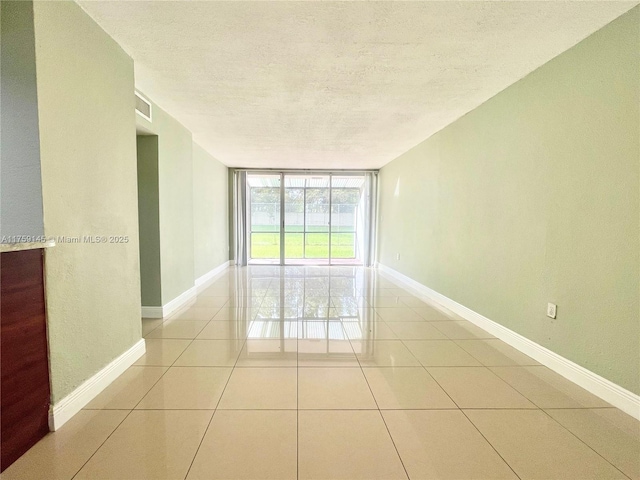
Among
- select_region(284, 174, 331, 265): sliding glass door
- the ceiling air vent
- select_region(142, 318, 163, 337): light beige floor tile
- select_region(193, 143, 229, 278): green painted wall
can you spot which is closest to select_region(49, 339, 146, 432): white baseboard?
select_region(142, 318, 163, 337): light beige floor tile

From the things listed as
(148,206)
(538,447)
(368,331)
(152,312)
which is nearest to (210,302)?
(152,312)

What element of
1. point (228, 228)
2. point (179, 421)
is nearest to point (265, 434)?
point (179, 421)

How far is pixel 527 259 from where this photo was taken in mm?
2465

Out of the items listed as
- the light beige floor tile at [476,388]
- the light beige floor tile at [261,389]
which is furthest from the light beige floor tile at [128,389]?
the light beige floor tile at [476,388]

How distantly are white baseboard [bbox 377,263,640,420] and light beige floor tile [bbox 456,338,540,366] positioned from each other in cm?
7

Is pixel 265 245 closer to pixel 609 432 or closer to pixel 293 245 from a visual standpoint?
pixel 293 245

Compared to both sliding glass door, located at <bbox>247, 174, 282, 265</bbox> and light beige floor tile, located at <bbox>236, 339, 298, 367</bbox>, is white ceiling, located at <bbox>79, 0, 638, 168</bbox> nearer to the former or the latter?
light beige floor tile, located at <bbox>236, 339, 298, 367</bbox>

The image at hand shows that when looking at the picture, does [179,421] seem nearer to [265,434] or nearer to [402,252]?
[265,434]

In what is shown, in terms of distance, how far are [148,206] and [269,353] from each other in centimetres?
215

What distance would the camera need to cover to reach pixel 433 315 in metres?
3.52

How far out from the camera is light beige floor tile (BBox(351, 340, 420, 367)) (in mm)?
2297

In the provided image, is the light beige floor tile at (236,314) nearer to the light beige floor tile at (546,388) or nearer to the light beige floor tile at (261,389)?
the light beige floor tile at (261,389)

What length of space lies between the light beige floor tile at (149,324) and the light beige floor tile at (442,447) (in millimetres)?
2509

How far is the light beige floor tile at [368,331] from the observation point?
2830mm
